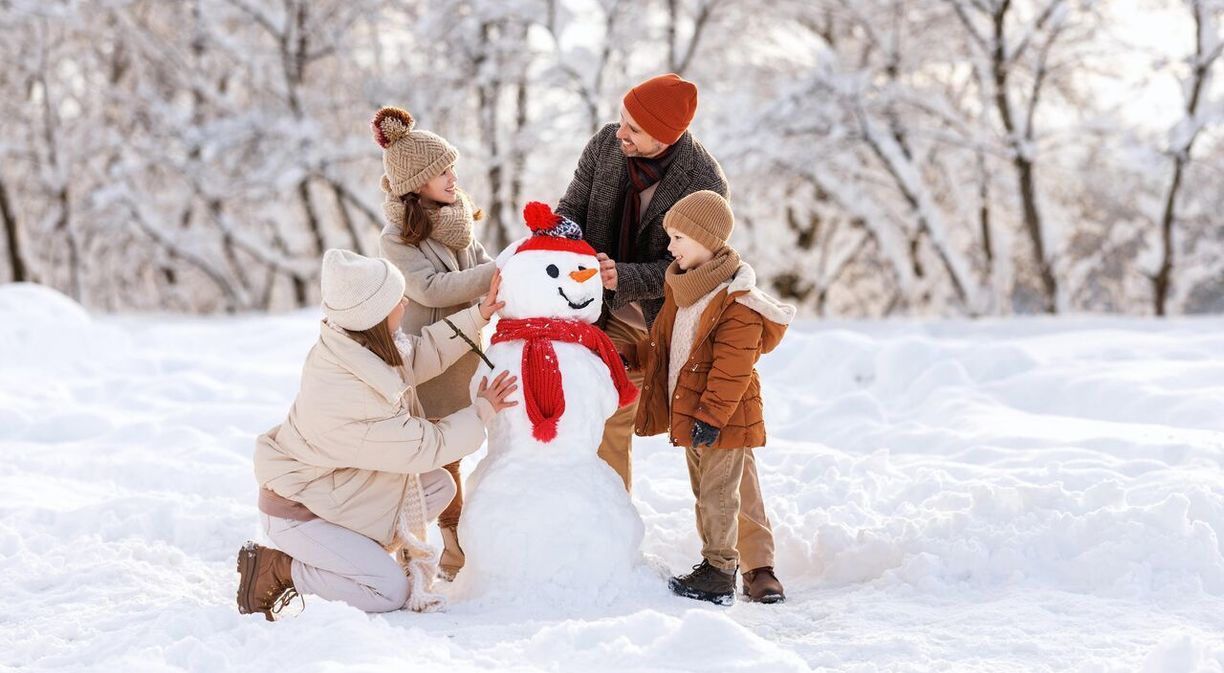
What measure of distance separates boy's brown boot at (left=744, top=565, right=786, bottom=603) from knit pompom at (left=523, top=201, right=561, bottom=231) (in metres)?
1.45

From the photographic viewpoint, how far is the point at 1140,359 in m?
7.18

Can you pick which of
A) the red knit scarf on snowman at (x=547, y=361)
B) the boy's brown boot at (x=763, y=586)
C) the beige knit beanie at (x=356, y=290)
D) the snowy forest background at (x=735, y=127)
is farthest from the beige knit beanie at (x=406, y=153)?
the snowy forest background at (x=735, y=127)

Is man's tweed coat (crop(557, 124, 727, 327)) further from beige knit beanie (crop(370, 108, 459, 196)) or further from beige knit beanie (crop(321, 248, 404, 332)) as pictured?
beige knit beanie (crop(321, 248, 404, 332))

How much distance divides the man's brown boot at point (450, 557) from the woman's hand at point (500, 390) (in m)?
0.66

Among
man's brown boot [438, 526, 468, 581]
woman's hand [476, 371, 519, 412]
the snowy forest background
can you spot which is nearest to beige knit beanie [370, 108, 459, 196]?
woman's hand [476, 371, 519, 412]

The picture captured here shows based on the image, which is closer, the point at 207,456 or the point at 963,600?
the point at 963,600

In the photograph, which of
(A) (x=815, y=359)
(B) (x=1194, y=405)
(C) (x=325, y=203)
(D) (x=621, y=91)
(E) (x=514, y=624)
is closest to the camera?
(E) (x=514, y=624)

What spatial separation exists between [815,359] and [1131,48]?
21.0 feet

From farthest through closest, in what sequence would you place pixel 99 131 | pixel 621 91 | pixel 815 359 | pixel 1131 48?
pixel 99 131
pixel 621 91
pixel 1131 48
pixel 815 359

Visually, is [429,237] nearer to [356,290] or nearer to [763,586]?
[356,290]

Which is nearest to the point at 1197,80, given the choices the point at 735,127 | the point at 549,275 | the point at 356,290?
the point at 735,127

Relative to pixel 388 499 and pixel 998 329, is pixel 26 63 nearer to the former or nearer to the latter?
pixel 998 329

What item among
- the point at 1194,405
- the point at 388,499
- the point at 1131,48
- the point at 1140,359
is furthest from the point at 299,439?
the point at 1131,48

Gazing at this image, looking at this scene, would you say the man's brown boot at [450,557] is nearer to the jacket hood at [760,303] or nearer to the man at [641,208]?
the man at [641,208]
